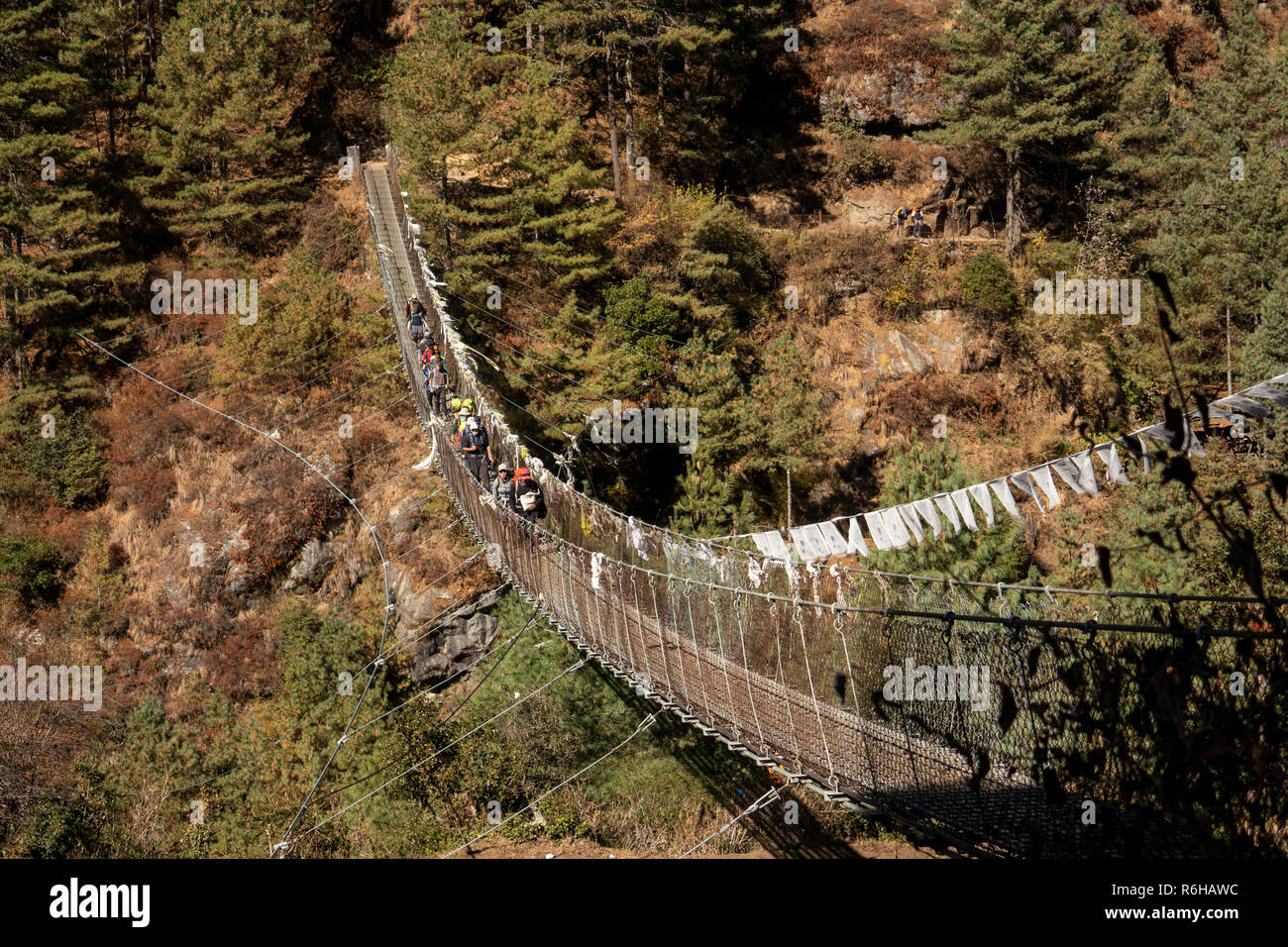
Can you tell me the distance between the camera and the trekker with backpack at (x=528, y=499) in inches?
381

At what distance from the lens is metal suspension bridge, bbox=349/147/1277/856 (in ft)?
16.0

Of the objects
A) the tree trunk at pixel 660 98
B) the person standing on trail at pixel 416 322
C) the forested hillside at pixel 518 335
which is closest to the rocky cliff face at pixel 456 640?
the forested hillside at pixel 518 335

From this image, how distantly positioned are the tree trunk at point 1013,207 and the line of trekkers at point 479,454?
1346cm

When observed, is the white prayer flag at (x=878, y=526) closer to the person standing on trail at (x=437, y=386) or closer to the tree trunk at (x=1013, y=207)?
the person standing on trail at (x=437, y=386)

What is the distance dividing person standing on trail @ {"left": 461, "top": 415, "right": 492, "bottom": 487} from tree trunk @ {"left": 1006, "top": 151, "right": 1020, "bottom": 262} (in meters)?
15.2

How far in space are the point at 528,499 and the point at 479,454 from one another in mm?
1655

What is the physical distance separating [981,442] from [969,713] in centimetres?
1589

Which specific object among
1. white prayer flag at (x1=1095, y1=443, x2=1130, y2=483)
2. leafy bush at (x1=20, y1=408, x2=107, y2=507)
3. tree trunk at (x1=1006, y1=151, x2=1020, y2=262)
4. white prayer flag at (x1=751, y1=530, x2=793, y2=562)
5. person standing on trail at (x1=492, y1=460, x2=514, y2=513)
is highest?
tree trunk at (x1=1006, y1=151, x2=1020, y2=262)

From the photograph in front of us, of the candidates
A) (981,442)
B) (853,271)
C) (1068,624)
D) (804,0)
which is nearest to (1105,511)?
(981,442)

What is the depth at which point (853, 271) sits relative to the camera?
74.6 ft

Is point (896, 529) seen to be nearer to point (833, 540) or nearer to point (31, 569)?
point (833, 540)

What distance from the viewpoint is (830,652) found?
859cm

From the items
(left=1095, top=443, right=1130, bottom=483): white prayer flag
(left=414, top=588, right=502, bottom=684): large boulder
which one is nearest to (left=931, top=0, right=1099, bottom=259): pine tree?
(left=414, top=588, right=502, bottom=684): large boulder

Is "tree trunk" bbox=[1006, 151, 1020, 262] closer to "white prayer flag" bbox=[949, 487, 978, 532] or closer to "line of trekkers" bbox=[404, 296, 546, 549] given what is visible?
"line of trekkers" bbox=[404, 296, 546, 549]
